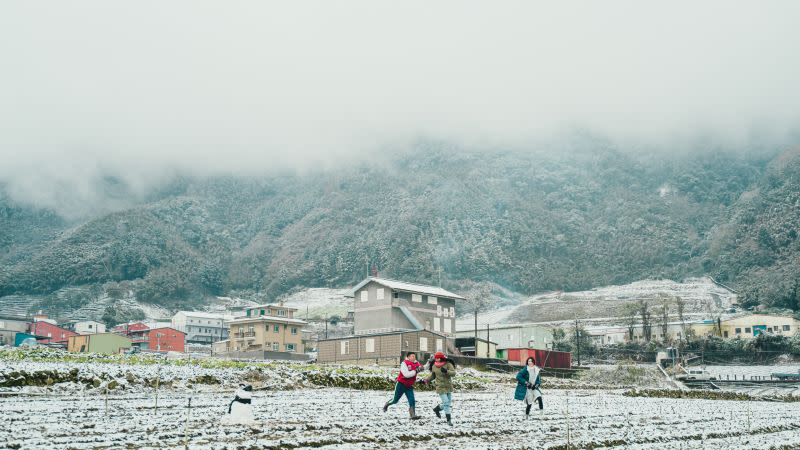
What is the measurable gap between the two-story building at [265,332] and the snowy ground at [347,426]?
67.5 metres

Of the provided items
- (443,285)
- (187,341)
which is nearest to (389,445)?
(187,341)

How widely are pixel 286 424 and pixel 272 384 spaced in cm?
1254

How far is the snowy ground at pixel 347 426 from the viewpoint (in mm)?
13766

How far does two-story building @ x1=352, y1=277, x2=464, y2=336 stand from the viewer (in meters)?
74.4

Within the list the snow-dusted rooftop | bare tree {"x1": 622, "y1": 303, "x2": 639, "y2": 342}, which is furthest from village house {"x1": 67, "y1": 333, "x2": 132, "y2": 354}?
bare tree {"x1": 622, "y1": 303, "x2": 639, "y2": 342}

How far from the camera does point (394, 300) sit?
244 ft

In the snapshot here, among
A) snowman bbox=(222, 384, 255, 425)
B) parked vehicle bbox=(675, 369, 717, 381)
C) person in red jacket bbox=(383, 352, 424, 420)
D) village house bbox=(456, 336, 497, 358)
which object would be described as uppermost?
village house bbox=(456, 336, 497, 358)

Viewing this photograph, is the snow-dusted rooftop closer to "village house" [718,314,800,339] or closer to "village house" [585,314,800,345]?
"village house" [585,314,800,345]

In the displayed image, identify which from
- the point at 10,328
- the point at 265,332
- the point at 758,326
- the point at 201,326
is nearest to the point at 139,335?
the point at 10,328

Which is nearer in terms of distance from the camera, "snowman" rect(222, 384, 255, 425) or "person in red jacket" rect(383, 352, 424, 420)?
"snowman" rect(222, 384, 255, 425)

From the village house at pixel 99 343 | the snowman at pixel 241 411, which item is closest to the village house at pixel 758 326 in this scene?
the village house at pixel 99 343

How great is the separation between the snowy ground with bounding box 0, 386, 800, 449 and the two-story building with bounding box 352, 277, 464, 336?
49845 mm

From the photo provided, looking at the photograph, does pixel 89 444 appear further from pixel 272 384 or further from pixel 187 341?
pixel 187 341

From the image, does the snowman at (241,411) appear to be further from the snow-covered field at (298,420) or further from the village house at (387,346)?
the village house at (387,346)
